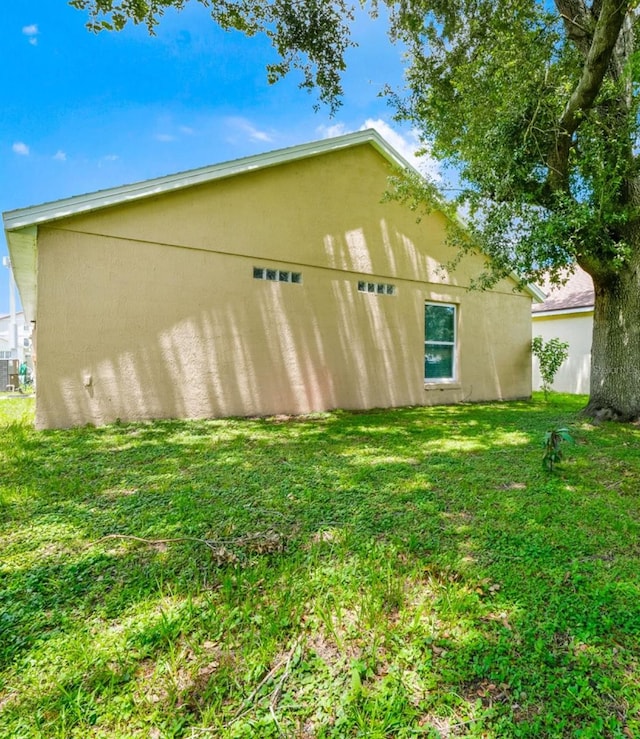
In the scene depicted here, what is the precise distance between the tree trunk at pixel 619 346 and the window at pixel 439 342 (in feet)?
11.2

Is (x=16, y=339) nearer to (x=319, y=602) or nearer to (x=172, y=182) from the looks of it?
(x=172, y=182)

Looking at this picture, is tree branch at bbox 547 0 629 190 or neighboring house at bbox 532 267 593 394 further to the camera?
neighboring house at bbox 532 267 593 394

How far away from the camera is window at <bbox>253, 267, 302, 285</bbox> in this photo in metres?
7.31

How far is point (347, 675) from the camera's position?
1603mm

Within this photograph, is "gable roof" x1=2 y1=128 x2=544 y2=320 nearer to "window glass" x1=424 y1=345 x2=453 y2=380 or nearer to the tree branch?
the tree branch

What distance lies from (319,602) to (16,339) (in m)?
23.4

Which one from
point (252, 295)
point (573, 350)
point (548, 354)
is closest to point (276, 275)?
point (252, 295)

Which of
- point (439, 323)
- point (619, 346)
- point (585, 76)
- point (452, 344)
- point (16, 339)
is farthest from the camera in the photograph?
point (16, 339)

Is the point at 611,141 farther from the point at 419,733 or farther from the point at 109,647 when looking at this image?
the point at 109,647

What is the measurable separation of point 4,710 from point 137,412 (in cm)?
529

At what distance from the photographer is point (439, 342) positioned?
955 cm

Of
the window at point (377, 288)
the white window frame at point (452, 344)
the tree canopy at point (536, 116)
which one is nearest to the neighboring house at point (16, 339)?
the window at point (377, 288)

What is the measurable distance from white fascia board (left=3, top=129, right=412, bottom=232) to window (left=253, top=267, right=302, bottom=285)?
1719 millimetres

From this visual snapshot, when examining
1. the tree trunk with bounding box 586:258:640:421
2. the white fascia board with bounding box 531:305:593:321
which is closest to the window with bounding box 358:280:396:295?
the tree trunk with bounding box 586:258:640:421
